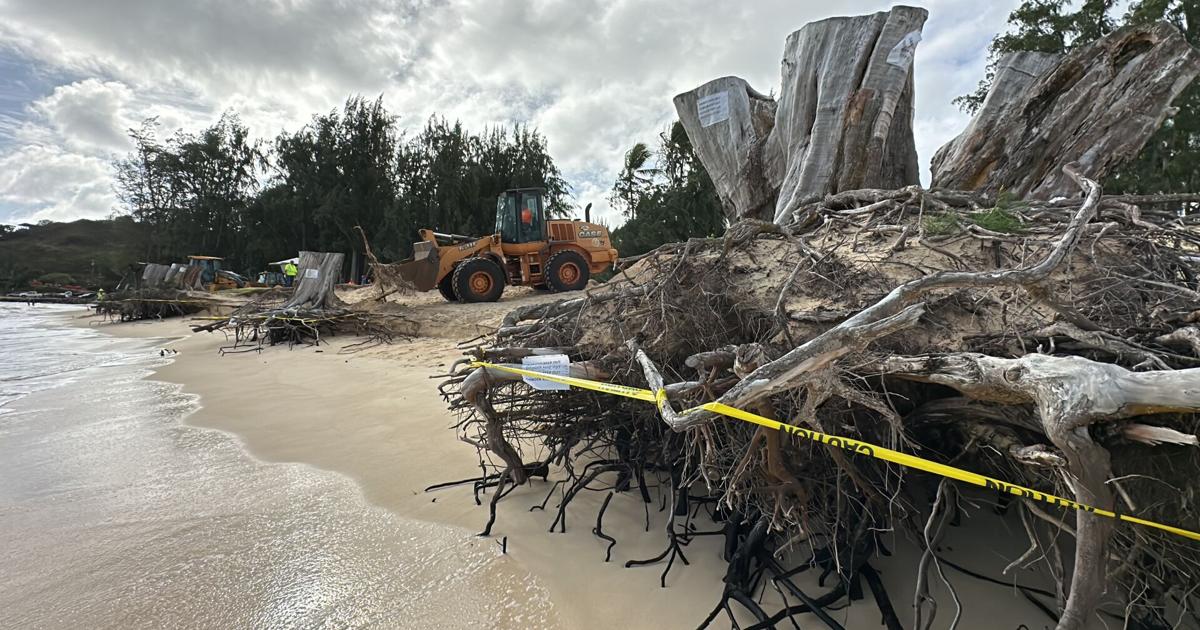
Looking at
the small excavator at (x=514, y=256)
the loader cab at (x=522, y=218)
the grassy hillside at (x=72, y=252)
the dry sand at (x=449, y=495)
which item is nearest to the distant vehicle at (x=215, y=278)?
the grassy hillside at (x=72, y=252)

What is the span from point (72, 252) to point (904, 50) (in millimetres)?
70941

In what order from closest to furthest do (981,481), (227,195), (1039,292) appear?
(981,481)
(1039,292)
(227,195)

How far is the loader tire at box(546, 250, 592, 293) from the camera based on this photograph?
12.0 meters

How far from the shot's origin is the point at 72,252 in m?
49.7

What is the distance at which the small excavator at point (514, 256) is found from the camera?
1112cm

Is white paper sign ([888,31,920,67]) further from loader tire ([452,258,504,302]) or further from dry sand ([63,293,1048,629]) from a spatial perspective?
loader tire ([452,258,504,302])

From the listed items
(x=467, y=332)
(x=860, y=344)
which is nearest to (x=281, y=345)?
(x=467, y=332)

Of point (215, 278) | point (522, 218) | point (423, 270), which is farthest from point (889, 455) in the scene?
point (215, 278)

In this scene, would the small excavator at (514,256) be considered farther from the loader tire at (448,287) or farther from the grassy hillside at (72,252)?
the grassy hillside at (72,252)

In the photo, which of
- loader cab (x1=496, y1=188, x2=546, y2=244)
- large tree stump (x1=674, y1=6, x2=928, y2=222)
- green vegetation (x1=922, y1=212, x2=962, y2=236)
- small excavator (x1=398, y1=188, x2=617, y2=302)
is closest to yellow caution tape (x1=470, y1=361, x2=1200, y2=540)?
green vegetation (x1=922, y1=212, x2=962, y2=236)

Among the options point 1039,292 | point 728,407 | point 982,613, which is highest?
point 1039,292

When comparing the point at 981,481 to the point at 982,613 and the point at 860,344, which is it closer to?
the point at 860,344

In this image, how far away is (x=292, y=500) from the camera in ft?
9.80

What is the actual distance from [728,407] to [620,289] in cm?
130
